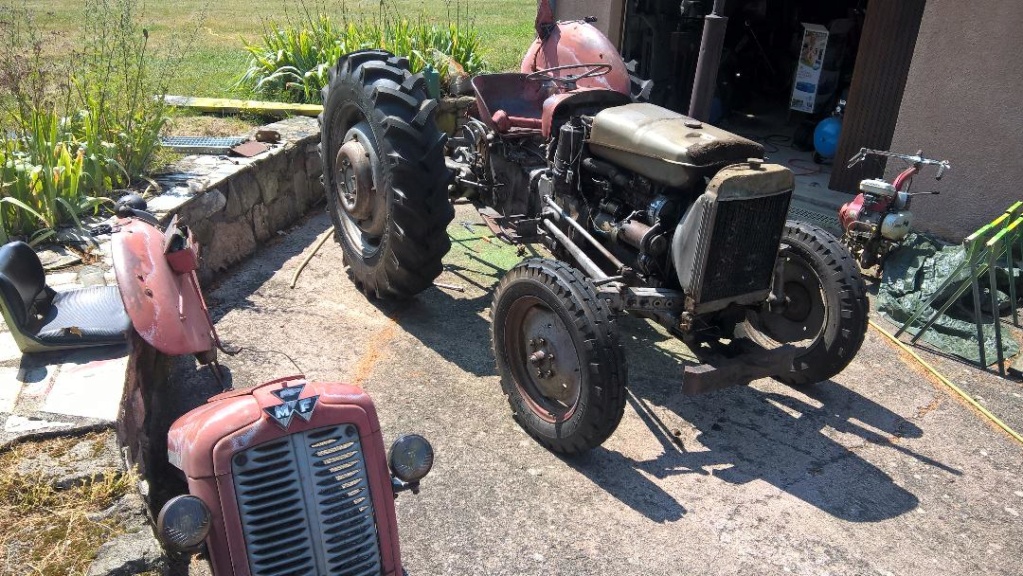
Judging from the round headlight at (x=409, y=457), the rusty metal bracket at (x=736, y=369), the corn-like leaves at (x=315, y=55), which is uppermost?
the corn-like leaves at (x=315, y=55)

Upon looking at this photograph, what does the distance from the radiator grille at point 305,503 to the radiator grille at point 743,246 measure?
1.99 meters

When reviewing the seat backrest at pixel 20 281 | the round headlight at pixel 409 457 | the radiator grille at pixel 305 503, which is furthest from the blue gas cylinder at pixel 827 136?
the seat backrest at pixel 20 281

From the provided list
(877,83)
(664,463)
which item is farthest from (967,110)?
(664,463)

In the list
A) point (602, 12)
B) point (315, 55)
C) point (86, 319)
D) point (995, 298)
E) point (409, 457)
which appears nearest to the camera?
point (409, 457)

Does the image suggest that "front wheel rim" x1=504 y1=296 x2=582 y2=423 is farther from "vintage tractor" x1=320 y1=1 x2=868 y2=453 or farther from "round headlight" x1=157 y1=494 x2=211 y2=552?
"round headlight" x1=157 y1=494 x2=211 y2=552

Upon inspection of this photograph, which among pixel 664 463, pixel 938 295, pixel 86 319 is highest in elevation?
pixel 86 319

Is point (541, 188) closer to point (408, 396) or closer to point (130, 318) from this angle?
point (408, 396)

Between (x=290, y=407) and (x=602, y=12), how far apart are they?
8.01 meters

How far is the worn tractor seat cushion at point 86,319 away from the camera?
3273 millimetres

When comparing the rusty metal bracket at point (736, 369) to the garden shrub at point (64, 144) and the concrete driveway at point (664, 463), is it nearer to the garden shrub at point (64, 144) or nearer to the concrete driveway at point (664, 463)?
the concrete driveway at point (664, 463)

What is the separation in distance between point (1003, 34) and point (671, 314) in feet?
13.3

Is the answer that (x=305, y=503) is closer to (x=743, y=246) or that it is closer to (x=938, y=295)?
(x=743, y=246)

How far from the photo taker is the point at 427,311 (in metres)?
5.15

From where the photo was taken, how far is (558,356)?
3.71 metres
